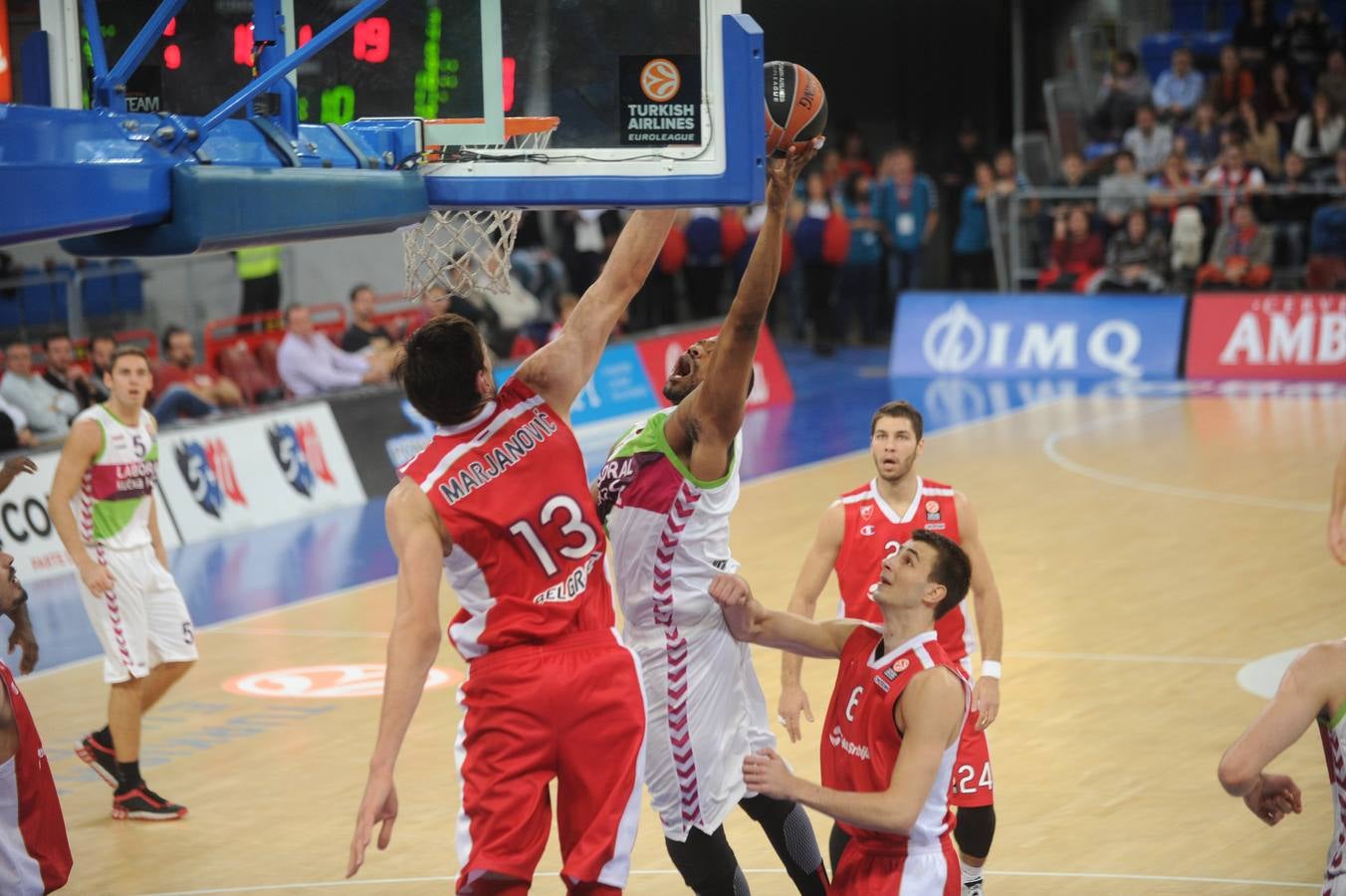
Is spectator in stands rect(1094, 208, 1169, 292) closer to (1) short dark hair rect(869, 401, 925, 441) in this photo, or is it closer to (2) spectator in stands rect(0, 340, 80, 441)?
(2) spectator in stands rect(0, 340, 80, 441)

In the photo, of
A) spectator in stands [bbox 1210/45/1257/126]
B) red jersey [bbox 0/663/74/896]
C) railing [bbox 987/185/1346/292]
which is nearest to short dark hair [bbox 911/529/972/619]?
red jersey [bbox 0/663/74/896]

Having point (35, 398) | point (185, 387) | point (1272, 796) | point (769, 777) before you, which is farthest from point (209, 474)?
point (1272, 796)

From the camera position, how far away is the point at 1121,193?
23484 millimetres

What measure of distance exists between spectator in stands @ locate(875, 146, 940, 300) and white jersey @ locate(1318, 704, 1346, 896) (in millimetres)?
20422

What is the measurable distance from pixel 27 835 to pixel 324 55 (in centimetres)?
250

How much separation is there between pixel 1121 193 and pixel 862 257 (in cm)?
331

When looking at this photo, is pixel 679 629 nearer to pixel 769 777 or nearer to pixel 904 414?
pixel 769 777

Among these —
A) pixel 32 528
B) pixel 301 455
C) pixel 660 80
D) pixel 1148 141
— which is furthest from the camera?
pixel 1148 141

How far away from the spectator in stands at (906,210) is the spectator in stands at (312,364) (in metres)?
9.69

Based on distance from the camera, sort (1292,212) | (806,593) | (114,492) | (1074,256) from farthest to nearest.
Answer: (1074,256), (1292,212), (114,492), (806,593)

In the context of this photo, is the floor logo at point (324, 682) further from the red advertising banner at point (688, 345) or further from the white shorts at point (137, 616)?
the red advertising banner at point (688, 345)

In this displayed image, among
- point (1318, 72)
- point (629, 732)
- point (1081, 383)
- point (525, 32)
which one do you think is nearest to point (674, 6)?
point (525, 32)

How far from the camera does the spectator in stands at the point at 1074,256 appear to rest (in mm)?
23281

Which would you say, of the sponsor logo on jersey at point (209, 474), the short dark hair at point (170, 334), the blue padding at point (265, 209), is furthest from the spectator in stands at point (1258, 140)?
the blue padding at point (265, 209)
